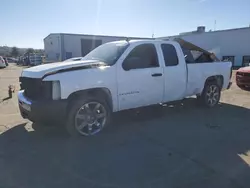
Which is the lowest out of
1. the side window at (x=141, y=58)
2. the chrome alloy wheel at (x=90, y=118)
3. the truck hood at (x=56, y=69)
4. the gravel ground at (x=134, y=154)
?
the gravel ground at (x=134, y=154)

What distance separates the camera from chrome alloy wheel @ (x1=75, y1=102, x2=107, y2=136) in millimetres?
5016

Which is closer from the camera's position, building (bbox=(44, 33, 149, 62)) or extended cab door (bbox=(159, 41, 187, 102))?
extended cab door (bbox=(159, 41, 187, 102))

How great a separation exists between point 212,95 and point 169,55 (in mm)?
2300

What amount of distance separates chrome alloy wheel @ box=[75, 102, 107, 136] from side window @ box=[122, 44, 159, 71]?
105 cm

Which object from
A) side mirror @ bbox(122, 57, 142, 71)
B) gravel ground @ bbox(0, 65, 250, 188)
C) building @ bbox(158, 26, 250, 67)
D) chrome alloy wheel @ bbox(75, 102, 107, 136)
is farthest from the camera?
building @ bbox(158, 26, 250, 67)

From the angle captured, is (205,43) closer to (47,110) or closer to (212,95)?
(212,95)

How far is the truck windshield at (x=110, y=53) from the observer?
5488 mm

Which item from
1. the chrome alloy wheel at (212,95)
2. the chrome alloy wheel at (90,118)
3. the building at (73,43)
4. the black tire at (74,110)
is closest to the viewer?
the black tire at (74,110)

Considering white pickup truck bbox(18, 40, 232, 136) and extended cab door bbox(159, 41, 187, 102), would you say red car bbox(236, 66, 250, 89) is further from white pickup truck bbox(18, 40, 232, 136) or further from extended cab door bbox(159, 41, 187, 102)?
extended cab door bbox(159, 41, 187, 102)

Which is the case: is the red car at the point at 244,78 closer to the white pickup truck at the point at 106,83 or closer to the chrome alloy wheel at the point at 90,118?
the white pickup truck at the point at 106,83

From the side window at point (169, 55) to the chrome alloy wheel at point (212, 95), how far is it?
5.96 ft

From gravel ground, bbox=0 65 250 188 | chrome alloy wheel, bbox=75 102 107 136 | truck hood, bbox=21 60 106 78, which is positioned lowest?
gravel ground, bbox=0 65 250 188

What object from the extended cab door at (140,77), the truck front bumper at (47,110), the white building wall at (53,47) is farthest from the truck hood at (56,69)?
the white building wall at (53,47)

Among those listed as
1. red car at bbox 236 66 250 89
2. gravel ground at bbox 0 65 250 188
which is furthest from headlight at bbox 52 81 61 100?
red car at bbox 236 66 250 89
